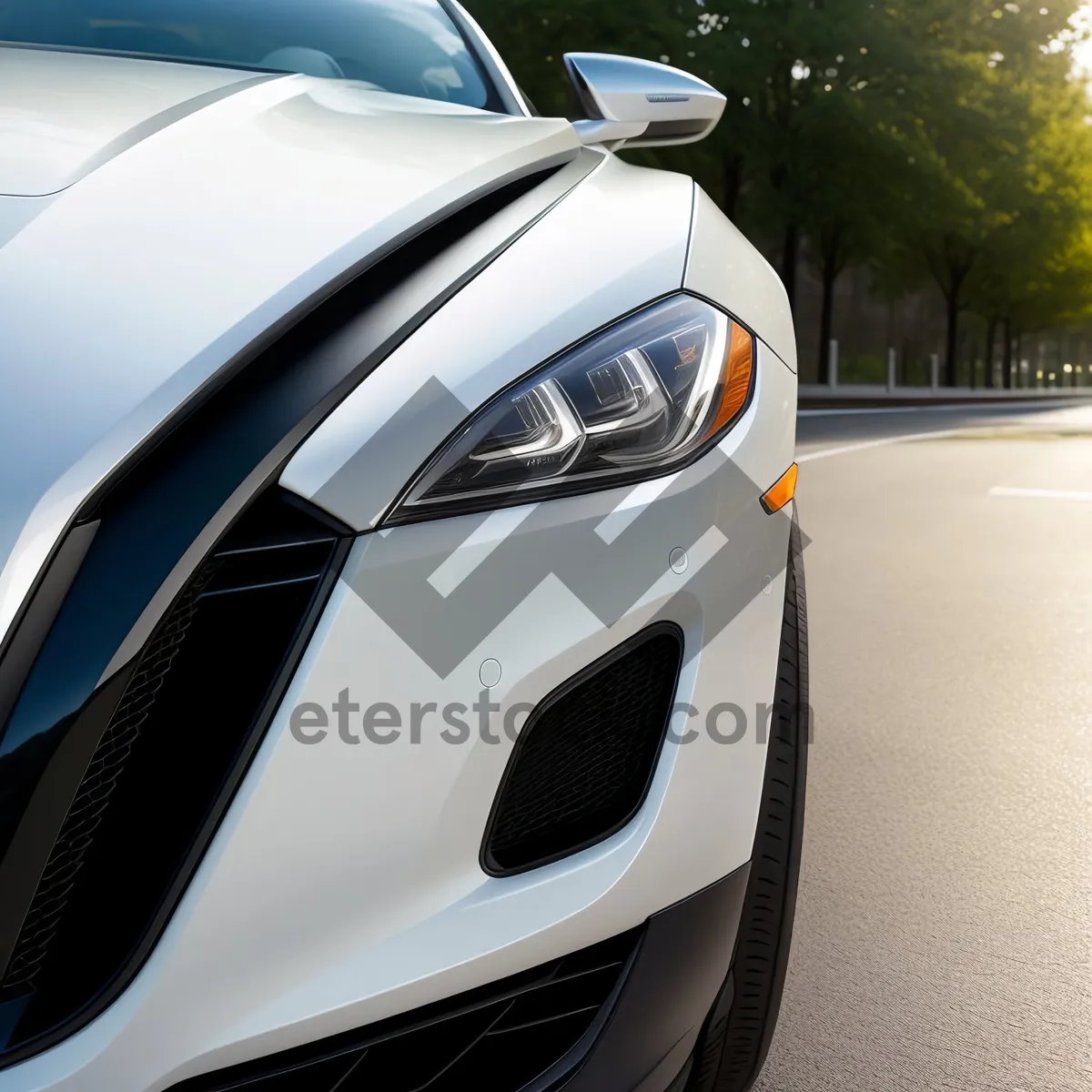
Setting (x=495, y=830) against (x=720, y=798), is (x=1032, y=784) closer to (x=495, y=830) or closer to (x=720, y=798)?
(x=720, y=798)

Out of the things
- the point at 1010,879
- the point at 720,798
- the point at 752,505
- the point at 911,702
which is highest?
the point at 752,505

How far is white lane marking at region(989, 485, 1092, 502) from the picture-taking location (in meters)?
8.60

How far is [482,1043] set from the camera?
126 cm

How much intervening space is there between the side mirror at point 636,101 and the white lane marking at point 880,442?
301 inches

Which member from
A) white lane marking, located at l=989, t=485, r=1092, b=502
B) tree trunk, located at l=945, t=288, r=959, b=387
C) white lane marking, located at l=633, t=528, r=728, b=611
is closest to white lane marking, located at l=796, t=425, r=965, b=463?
white lane marking, located at l=989, t=485, r=1092, b=502

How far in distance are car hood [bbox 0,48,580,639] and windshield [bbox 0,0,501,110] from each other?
82 cm

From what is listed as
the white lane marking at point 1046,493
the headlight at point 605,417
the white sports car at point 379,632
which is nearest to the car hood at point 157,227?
the white sports car at point 379,632

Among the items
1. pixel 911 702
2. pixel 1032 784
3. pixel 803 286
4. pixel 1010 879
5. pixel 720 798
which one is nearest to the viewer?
pixel 720 798

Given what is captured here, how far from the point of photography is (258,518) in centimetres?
117

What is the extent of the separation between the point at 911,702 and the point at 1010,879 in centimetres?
129

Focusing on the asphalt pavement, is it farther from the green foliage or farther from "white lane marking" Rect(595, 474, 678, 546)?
the green foliage

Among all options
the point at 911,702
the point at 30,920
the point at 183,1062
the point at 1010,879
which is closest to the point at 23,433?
the point at 30,920

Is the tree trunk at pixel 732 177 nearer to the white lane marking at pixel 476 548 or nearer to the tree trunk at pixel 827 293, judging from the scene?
the tree trunk at pixel 827 293

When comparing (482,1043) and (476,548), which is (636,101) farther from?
(482,1043)
